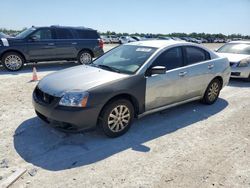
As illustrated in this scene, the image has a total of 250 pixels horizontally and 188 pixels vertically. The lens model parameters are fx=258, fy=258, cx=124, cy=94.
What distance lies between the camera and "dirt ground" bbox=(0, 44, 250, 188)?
10.8ft

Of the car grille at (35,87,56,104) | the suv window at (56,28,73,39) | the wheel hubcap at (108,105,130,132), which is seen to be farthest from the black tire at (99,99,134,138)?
the suv window at (56,28,73,39)

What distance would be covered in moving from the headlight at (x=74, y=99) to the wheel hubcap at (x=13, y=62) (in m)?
6.92

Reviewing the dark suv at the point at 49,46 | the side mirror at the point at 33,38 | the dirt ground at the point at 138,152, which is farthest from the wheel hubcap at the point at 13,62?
the dirt ground at the point at 138,152

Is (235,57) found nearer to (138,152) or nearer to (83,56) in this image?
(83,56)

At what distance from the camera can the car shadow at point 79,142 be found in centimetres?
369

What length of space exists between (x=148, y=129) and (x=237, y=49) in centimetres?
721

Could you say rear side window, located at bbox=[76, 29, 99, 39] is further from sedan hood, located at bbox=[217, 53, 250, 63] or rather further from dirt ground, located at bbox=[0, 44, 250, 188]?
dirt ground, located at bbox=[0, 44, 250, 188]

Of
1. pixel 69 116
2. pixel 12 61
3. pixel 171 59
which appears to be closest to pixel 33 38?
pixel 12 61

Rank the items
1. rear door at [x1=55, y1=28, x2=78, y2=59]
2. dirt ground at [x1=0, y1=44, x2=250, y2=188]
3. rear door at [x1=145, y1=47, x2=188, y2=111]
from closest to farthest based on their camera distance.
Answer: dirt ground at [x1=0, y1=44, x2=250, y2=188]
rear door at [x1=145, y1=47, x2=188, y2=111]
rear door at [x1=55, y1=28, x2=78, y2=59]

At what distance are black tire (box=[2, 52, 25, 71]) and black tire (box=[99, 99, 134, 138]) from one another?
7.05m

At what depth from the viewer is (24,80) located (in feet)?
27.1

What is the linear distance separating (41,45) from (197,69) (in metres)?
7.05

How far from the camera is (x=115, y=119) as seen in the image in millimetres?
4309

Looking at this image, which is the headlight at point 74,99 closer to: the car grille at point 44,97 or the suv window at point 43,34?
the car grille at point 44,97
